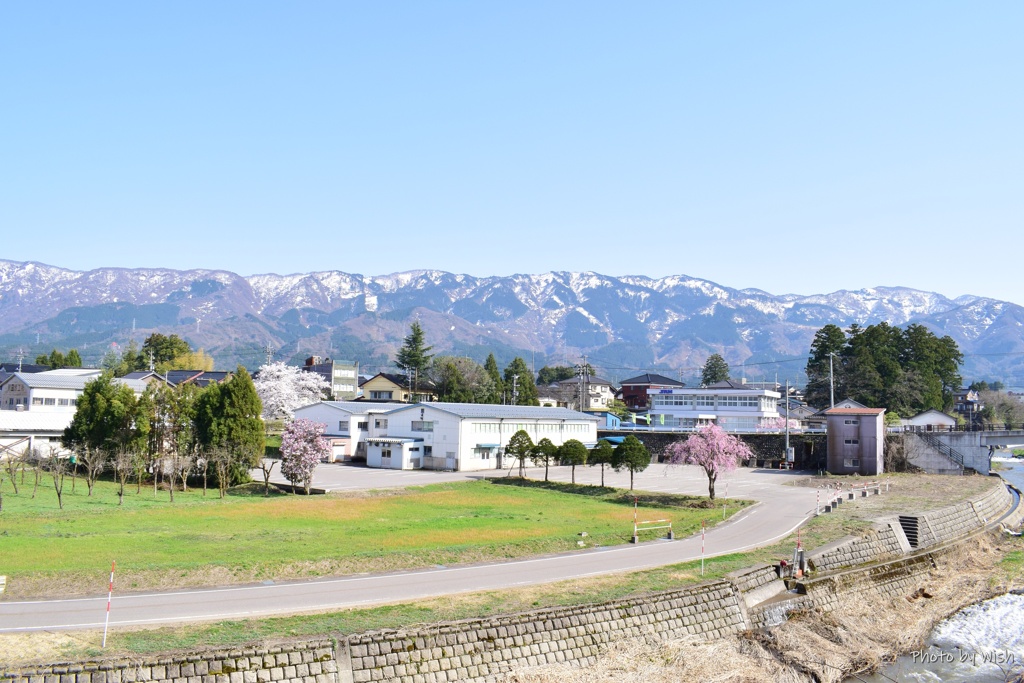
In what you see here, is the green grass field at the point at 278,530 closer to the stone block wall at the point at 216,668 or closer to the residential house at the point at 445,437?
the stone block wall at the point at 216,668

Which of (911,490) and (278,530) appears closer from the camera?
(278,530)

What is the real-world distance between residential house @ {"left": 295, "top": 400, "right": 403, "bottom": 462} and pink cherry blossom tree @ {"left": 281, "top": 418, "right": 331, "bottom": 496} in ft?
51.3

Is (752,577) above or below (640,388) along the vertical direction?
below

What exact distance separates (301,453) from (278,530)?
454 inches

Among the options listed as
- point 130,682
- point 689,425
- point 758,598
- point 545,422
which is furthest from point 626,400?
point 130,682

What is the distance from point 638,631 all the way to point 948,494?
88.2 ft

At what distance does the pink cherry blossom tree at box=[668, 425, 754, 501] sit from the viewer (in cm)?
3372

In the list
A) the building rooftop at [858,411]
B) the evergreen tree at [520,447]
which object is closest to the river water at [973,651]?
the evergreen tree at [520,447]

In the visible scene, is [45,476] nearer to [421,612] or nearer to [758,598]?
[421,612]

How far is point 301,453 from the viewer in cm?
3428

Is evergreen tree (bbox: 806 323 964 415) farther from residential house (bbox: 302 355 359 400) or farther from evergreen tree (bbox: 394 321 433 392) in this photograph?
residential house (bbox: 302 355 359 400)

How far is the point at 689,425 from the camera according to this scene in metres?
70.0

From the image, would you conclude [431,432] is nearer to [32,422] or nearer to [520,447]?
[520,447]

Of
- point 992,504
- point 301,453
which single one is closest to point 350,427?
point 301,453
